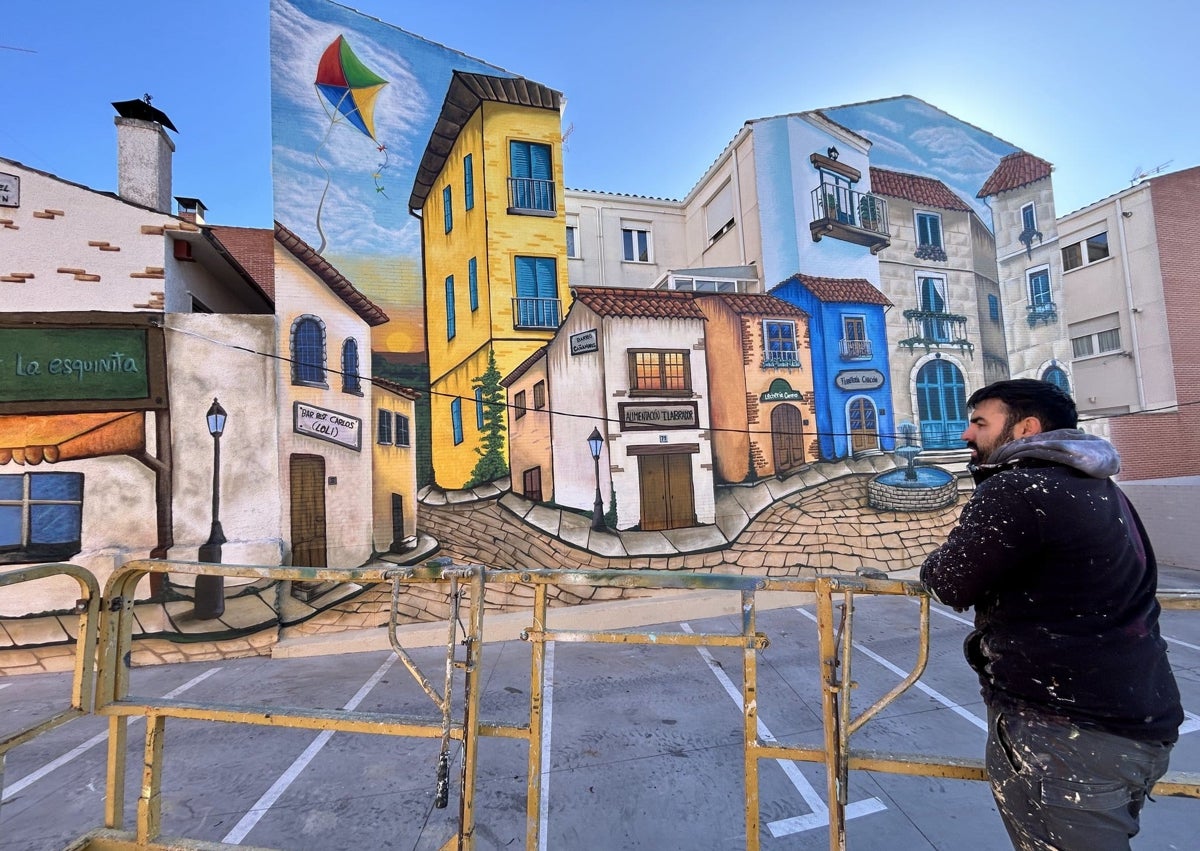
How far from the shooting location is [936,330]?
11305 mm

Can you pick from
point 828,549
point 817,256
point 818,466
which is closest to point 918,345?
point 817,256

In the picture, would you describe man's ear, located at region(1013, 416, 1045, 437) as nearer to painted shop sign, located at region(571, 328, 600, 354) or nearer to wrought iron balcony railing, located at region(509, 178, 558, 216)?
painted shop sign, located at region(571, 328, 600, 354)

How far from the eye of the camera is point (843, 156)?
11102 millimetres

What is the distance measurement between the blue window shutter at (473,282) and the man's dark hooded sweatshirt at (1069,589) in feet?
27.7

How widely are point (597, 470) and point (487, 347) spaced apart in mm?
2810

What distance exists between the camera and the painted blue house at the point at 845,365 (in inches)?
408

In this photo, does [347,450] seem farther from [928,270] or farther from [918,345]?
[928,270]

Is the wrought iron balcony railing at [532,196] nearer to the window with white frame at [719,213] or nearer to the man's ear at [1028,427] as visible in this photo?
the window with white frame at [719,213]

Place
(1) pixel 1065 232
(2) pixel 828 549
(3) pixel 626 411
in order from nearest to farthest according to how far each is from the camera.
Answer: (3) pixel 626 411 < (2) pixel 828 549 < (1) pixel 1065 232

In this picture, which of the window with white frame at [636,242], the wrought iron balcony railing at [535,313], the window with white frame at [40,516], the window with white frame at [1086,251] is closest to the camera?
the window with white frame at [40,516]

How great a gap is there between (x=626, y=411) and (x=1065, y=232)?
46.3 feet

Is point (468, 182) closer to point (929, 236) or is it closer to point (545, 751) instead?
point (545, 751)

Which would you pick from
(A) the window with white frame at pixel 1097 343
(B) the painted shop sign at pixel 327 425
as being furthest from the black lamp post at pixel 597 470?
(A) the window with white frame at pixel 1097 343

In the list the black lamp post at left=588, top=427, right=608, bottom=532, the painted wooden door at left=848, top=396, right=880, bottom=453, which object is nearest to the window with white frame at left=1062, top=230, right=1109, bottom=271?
the painted wooden door at left=848, top=396, right=880, bottom=453
